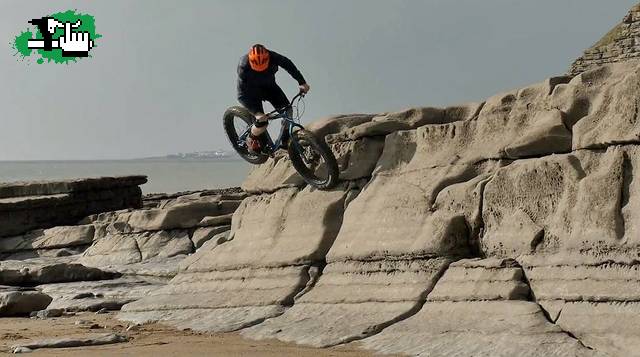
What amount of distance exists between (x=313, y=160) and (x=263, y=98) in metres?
0.96

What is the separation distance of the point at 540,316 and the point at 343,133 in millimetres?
3554

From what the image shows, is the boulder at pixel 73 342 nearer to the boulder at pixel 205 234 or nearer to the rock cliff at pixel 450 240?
the rock cliff at pixel 450 240

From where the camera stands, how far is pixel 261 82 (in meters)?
10.0

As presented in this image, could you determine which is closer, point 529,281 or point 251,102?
point 529,281

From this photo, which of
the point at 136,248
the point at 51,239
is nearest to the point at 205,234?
the point at 136,248

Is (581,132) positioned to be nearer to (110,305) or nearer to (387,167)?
(387,167)

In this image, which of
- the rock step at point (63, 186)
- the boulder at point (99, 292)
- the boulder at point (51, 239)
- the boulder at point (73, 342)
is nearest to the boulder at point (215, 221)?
the boulder at point (99, 292)

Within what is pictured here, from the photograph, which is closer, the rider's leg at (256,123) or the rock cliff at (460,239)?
the rock cliff at (460,239)

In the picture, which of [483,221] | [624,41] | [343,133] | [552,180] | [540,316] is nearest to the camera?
[540,316]

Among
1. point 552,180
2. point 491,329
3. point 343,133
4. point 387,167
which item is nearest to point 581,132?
point 552,180

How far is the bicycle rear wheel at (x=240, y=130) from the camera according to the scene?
10.7 meters

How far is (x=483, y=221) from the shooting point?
297 inches

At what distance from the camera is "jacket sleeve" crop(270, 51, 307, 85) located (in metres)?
9.81

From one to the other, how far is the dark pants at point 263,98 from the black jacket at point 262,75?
0.5 inches
